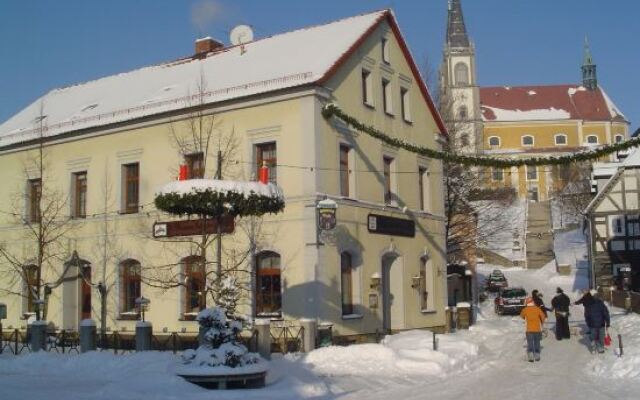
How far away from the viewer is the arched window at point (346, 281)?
74.8ft

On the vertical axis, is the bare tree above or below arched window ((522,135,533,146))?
below

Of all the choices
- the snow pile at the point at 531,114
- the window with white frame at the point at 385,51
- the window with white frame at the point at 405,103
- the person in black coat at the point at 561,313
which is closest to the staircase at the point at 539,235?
the snow pile at the point at 531,114

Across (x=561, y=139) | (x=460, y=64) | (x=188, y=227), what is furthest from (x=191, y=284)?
(x=460, y=64)

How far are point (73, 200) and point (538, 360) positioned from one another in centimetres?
1719

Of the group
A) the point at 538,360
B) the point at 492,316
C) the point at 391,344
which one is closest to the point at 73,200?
the point at 391,344

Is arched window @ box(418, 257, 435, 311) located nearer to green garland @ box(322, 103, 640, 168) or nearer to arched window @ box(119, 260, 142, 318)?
green garland @ box(322, 103, 640, 168)

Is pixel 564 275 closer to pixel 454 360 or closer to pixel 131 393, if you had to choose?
pixel 454 360

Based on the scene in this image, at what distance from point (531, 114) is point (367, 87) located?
8212 cm

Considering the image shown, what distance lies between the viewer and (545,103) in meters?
104

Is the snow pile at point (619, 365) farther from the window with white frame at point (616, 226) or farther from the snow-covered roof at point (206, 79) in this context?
the window with white frame at point (616, 226)

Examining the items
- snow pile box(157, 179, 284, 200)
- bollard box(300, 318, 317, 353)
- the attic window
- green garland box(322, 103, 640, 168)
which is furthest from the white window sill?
the attic window

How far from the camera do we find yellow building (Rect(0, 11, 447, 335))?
72.4 ft

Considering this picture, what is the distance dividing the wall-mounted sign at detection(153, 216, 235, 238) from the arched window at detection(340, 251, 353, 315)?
3581mm

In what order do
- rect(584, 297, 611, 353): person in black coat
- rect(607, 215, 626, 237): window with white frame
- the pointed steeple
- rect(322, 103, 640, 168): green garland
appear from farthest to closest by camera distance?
the pointed steeple
rect(607, 215, 626, 237): window with white frame
rect(584, 297, 611, 353): person in black coat
rect(322, 103, 640, 168): green garland
